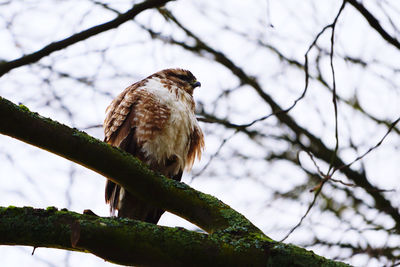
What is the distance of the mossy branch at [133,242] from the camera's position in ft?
7.23

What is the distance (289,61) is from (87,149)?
6539mm

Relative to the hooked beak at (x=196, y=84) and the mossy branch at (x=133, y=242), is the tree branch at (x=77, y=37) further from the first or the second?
the hooked beak at (x=196, y=84)

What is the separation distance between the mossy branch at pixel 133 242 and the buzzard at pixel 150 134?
2.08 metres

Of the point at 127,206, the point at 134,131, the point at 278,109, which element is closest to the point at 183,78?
the point at 134,131

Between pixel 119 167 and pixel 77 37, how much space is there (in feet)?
3.64

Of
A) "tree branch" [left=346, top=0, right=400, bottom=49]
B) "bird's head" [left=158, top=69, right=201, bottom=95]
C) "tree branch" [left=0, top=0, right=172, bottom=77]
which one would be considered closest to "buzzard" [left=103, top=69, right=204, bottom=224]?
"bird's head" [left=158, top=69, right=201, bottom=95]

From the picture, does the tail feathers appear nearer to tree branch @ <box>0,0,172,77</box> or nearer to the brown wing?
the brown wing

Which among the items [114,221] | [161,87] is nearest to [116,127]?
[161,87]

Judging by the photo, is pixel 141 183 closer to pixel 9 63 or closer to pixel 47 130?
pixel 47 130

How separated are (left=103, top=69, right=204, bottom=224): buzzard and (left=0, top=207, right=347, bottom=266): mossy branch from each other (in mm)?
2081

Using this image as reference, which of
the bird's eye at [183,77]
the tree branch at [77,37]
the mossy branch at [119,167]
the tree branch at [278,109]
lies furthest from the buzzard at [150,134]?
the tree branch at [278,109]

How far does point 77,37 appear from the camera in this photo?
331cm

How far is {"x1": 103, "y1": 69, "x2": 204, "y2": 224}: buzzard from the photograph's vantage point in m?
4.51

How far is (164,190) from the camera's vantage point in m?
2.81
